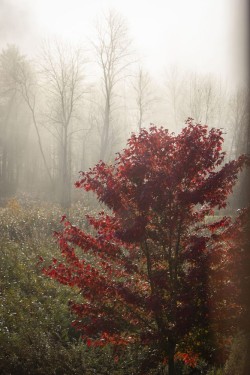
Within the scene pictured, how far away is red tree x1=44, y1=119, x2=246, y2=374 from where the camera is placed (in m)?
4.93

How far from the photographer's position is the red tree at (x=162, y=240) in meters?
4.93

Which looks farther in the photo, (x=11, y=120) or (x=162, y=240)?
(x=11, y=120)

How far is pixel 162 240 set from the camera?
5.20m

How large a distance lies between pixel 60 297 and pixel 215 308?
17.2 ft

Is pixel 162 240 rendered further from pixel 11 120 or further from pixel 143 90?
pixel 11 120

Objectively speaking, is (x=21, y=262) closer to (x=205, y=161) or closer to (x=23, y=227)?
(x=23, y=227)

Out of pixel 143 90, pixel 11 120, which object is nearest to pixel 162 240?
pixel 143 90

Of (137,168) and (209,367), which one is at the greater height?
(137,168)

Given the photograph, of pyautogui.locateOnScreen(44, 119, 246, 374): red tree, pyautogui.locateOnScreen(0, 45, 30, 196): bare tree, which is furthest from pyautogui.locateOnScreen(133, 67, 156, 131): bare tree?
pyautogui.locateOnScreen(44, 119, 246, 374): red tree

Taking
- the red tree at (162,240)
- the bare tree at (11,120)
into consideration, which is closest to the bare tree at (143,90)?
the bare tree at (11,120)

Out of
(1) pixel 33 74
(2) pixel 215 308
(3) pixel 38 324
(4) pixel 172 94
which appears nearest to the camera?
(2) pixel 215 308

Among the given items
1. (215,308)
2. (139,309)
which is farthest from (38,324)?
Result: (215,308)

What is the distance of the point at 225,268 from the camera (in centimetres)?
497

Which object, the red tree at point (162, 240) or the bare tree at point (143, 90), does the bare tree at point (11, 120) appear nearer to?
the bare tree at point (143, 90)
